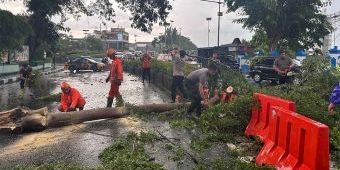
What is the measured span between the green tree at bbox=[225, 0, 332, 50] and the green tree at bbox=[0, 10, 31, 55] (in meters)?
13.1

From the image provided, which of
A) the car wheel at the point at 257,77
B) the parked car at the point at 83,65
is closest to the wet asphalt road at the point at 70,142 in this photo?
the car wheel at the point at 257,77

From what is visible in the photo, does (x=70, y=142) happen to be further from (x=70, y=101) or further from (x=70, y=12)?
(x=70, y=12)

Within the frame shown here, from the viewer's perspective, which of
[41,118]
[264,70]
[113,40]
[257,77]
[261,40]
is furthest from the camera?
[113,40]

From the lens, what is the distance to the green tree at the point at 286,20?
89.4 feet

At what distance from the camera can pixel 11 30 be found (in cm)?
2747

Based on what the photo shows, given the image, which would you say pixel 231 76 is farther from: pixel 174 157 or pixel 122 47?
pixel 122 47

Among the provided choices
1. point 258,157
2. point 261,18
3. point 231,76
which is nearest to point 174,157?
point 258,157

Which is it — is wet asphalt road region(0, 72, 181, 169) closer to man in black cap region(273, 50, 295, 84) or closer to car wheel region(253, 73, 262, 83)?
man in black cap region(273, 50, 295, 84)

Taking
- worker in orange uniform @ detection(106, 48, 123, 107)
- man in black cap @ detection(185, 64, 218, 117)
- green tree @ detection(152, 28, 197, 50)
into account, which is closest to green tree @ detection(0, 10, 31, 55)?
worker in orange uniform @ detection(106, 48, 123, 107)

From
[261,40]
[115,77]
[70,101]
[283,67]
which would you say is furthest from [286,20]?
[70,101]

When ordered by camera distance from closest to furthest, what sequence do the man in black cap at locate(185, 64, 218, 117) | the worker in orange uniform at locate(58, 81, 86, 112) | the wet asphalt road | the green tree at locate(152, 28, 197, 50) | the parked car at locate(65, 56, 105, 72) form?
the wet asphalt road < the man in black cap at locate(185, 64, 218, 117) < the worker in orange uniform at locate(58, 81, 86, 112) < the parked car at locate(65, 56, 105, 72) < the green tree at locate(152, 28, 197, 50)

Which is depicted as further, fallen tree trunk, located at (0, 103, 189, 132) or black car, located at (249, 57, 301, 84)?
black car, located at (249, 57, 301, 84)

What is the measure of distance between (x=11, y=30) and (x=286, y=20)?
1679 centimetres

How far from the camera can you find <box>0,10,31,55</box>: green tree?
26.5m
